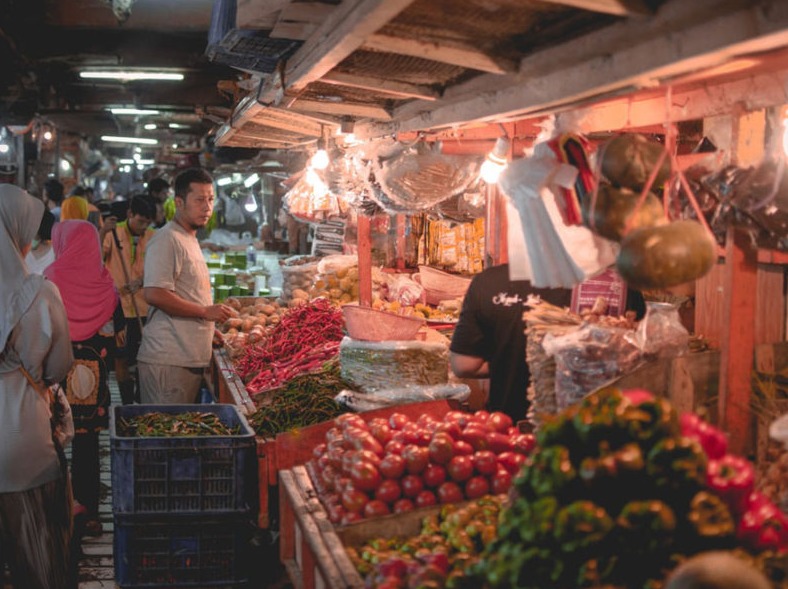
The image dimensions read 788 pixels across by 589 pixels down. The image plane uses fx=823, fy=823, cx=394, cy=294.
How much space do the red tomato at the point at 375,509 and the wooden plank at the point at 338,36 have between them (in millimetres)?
1781

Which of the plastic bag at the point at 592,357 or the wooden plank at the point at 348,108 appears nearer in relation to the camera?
the plastic bag at the point at 592,357

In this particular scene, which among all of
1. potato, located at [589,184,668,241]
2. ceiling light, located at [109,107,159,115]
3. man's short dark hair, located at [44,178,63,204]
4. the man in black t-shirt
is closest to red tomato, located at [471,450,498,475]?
the man in black t-shirt

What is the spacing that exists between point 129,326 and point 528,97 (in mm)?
7196

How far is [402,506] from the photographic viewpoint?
3.42 metres

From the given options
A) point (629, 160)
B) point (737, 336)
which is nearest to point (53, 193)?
point (629, 160)

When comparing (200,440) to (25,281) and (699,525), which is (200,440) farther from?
(699,525)

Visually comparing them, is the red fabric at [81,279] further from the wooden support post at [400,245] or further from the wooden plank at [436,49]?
the wooden plank at [436,49]

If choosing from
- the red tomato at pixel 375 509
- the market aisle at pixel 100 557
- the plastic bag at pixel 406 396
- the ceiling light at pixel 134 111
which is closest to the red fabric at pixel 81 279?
the market aisle at pixel 100 557

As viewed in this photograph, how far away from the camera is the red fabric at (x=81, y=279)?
21.3 feet

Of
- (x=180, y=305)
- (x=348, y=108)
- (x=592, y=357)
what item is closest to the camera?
(x=592, y=357)

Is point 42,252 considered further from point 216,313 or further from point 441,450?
point 441,450

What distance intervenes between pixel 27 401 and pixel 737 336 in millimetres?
3513

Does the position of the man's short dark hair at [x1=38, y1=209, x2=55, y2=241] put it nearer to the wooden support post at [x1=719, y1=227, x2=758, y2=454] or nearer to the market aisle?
the market aisle

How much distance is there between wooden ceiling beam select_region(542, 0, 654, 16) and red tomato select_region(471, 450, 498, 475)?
6.43ft
